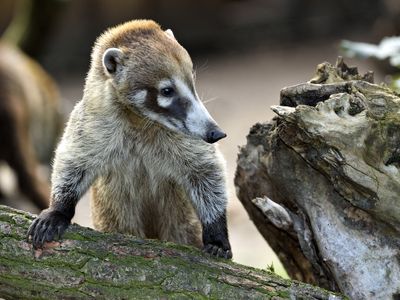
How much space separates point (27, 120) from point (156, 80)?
4.56m

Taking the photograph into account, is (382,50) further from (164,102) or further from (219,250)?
(219,250)

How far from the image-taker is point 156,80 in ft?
13.3

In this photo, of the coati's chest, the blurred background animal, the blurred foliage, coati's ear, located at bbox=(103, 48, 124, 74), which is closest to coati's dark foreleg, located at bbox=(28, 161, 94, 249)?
the coati's chest

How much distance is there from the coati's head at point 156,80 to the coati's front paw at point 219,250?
0.56 meters

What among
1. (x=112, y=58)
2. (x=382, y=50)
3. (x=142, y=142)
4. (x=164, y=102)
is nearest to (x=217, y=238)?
(x=142, y=142)

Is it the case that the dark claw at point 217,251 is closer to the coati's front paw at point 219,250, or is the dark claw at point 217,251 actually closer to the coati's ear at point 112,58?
the coati's front paw at point 219,250

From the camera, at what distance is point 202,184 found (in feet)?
14.2

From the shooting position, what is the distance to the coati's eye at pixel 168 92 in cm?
404

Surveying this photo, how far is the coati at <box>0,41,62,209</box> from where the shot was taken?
25.9 ft

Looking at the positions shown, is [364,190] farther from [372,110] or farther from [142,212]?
[142,212]

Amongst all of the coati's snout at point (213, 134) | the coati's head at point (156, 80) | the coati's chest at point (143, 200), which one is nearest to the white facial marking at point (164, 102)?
the coati's head at point (156, 80)

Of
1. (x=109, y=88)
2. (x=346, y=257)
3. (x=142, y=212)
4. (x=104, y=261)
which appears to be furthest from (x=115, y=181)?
(x=346, y=257)

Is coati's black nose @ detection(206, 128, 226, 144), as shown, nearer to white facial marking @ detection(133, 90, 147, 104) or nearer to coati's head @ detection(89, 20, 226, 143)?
coati's head @ detection(89, 20, 226, 143)

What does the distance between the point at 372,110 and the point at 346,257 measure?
2.20 feet
